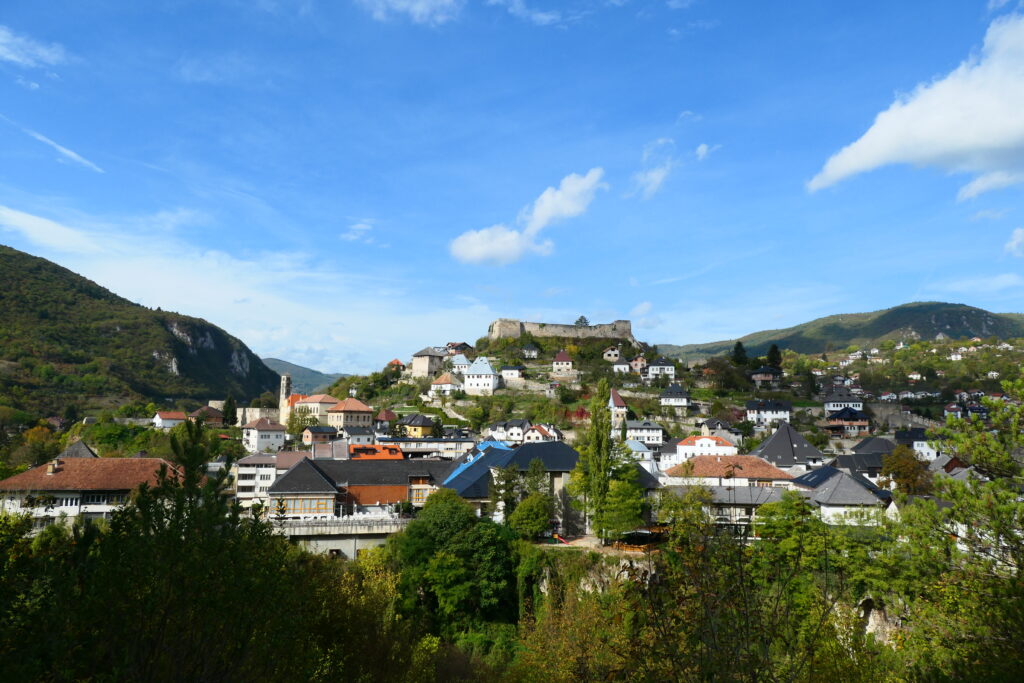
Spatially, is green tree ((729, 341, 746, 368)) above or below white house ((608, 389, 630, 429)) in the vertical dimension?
above

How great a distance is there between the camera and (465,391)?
286 ft

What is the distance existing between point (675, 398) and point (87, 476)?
6076 cm

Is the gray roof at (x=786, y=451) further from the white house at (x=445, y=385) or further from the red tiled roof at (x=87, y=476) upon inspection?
the red tiled roof at (x=87, y=476)

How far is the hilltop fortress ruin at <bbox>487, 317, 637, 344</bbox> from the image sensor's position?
363 ft

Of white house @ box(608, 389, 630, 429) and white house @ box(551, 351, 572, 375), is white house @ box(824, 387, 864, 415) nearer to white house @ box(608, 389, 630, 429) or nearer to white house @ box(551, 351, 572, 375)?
white house @ box(608, 389, 630, 429)

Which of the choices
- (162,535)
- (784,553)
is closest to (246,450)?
(784,553)

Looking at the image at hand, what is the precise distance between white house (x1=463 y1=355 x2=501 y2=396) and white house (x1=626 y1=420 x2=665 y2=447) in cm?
2394

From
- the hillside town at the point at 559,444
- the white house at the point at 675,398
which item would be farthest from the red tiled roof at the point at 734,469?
the white house at the point at 675,398

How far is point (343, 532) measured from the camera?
32812mm

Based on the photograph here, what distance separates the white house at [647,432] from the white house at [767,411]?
1367 cm

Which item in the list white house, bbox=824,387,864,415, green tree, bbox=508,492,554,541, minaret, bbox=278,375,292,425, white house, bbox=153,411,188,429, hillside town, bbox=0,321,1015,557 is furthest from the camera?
minaret, bbox=278,375,292,425

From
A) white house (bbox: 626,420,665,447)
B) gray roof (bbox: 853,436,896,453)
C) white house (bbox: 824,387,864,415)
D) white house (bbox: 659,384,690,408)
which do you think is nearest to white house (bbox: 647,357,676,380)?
white house (bbox: 659,384,690,408)

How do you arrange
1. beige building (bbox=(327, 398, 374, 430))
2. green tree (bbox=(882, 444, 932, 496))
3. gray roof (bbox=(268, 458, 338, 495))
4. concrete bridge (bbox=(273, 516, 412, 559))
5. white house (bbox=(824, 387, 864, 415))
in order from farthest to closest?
white house (bbox=(824, 387, 864, 415)), beige building (bbox=(327, 398, 374, 430)), green tree (bbox=(882, 444, 932, 496)), gray roof (bbox=(268, 458, 338, 495)), concrete bridge (bbox=(273, 516, 412, 559))

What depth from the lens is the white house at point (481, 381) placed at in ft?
285
